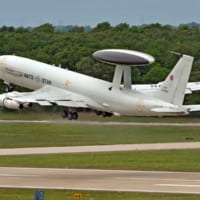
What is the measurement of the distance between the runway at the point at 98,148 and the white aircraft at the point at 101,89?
854 inches

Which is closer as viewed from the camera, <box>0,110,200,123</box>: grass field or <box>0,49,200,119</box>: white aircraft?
<box>0,49,200,119</box>: white aircraft

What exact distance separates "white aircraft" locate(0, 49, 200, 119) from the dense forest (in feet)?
38.3

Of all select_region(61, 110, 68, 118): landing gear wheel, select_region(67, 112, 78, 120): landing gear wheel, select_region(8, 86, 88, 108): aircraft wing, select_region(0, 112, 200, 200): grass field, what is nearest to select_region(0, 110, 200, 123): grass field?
select_region(0, 112, 200, 200): grass field

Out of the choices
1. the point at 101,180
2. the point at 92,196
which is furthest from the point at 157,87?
the point at 92,196

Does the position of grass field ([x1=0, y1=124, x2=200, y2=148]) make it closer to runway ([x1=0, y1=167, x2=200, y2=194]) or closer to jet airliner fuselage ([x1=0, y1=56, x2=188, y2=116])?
jet airliner fuselage ([x1=0, y1=56, x2=188, y2=116])

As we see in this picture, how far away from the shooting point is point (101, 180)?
5191 cm

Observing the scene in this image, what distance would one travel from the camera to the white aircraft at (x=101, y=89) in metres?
96.6

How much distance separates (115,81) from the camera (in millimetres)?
103875

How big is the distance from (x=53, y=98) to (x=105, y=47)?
35.3 metres

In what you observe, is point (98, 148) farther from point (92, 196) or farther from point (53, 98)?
point (53, 98)

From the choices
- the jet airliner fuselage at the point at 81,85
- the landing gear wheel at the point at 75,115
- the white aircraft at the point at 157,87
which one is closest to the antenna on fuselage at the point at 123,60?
the jet airliner fuselage at the point at 81,85

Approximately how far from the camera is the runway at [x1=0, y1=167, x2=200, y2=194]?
48.9m

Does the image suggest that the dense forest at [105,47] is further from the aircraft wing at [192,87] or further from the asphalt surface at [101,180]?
the asphalt surface at [101,180]

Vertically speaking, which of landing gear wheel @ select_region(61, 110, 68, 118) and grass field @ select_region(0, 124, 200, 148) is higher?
grass field @ select_region(0, 124, 200, 148)
